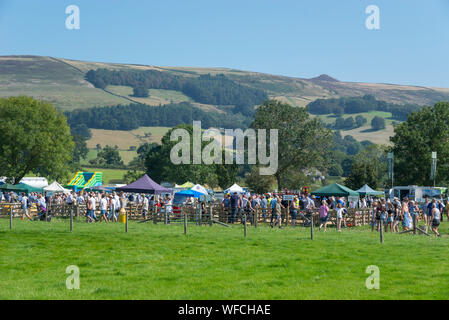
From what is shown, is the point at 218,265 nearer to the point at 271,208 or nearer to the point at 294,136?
the point at 271,208

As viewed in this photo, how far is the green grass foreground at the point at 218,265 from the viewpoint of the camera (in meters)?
13.8

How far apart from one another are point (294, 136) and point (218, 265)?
71836 millimetres

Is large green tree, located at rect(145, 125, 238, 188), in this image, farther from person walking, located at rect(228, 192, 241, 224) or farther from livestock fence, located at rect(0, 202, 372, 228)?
person walking, located at rect(228, 192, 241, 224)

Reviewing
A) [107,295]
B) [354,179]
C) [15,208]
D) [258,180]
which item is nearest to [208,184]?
[258,180]

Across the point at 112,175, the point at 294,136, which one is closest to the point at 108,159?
the point at 112,175

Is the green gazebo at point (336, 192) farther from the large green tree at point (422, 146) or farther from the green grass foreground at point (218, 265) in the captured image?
the large green tree at point (422, 146)

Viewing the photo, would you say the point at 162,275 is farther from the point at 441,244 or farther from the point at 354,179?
the point at 354,179

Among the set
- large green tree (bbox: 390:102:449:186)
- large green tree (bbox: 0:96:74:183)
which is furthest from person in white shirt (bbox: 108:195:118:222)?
large green tree (bbox: 390:102:449:186)

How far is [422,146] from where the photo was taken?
7588 cm

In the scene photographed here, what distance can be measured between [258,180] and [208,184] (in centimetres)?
2652

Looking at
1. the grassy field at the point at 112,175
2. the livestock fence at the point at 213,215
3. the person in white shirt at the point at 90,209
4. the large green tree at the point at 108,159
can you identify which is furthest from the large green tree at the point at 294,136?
the large green tree at the point at 108,159

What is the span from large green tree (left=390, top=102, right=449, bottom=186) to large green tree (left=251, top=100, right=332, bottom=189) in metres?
13.4

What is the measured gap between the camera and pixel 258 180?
8825 cm

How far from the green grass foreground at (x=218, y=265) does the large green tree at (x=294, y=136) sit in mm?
61441
